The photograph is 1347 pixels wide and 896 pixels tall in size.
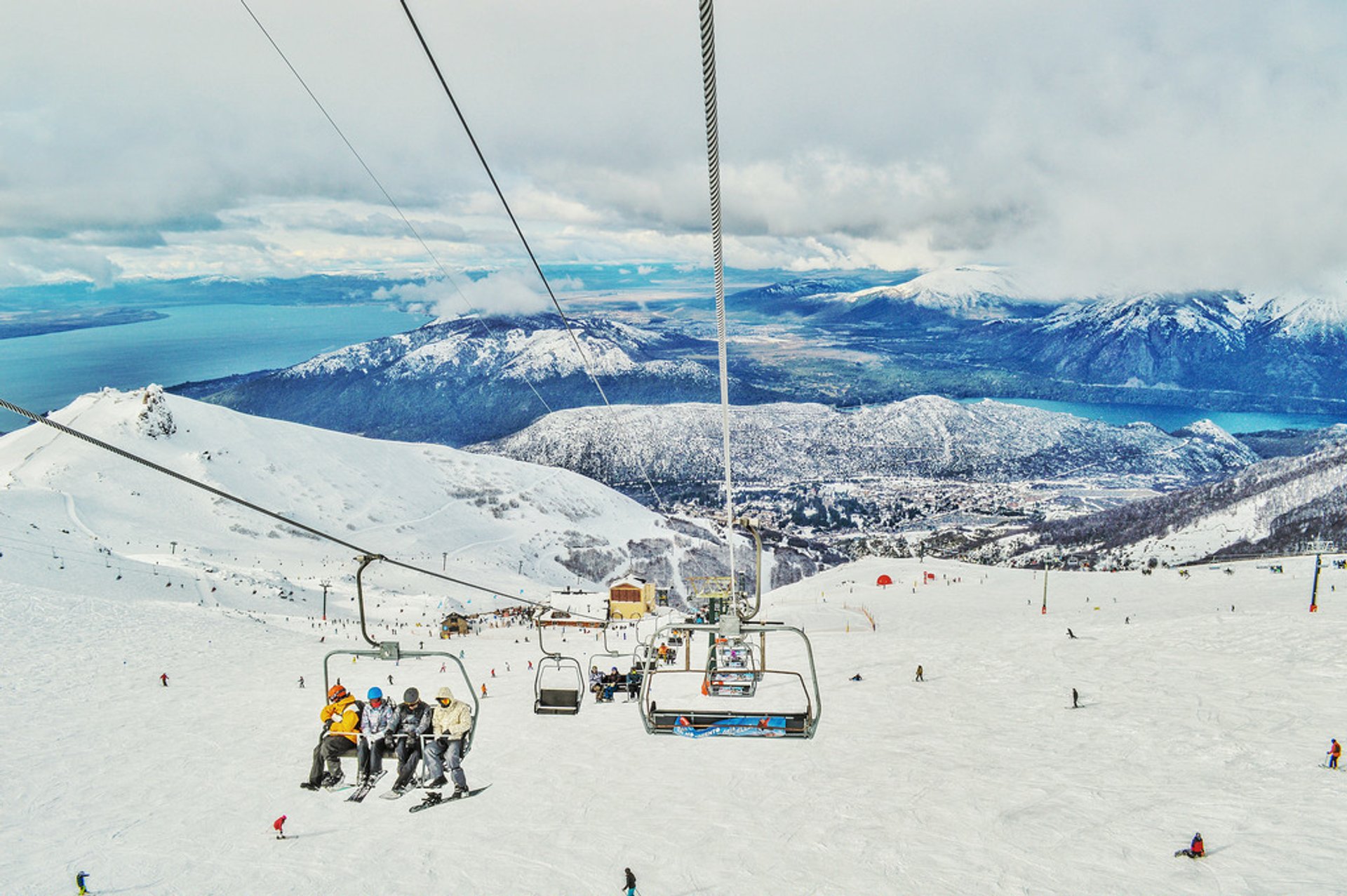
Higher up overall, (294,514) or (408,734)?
(408,734)

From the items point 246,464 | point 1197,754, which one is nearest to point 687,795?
point 1197,754

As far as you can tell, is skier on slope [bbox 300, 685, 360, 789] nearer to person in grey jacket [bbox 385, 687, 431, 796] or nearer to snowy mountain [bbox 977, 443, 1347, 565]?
person in grey jacket [bbox 385, 687, 431, 796]

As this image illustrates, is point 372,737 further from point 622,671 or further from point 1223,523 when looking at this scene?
point 1223,523

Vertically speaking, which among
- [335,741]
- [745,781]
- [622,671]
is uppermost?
[335,741]

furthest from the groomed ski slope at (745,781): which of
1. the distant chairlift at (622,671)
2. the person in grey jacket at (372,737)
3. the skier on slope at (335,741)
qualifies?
the person in grey jacket at (372,737)

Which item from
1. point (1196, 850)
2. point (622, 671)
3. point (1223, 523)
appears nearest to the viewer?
point (1196, 850)

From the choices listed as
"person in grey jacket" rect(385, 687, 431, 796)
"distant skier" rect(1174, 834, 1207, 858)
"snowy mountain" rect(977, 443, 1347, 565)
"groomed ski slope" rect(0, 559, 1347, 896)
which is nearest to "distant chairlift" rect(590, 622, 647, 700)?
"groomed ski slope" rect(0, 559, 1347, 896)

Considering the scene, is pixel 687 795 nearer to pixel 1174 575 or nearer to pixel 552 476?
pixel 1174 575

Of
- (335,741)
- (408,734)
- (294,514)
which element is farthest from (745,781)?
(294,514)

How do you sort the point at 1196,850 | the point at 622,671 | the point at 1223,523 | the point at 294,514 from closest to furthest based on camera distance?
the point at 1196,850, the point at 622,671, the point at 294,514, the point at 1223,523
